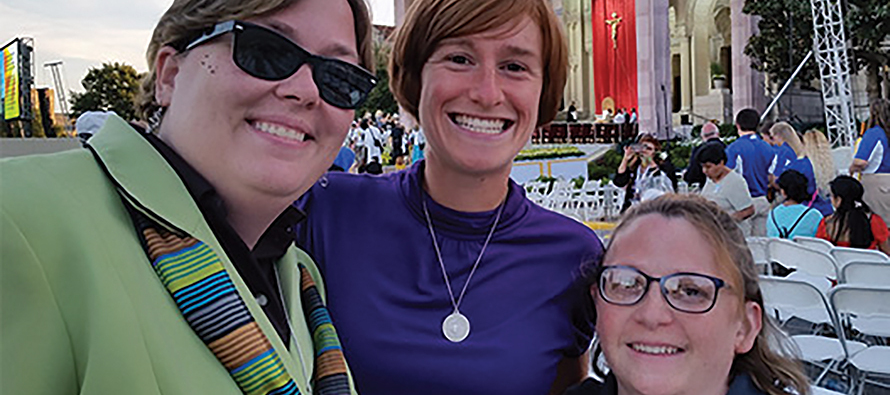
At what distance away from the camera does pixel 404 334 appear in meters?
1.60

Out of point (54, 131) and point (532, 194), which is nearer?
point (532, 194)

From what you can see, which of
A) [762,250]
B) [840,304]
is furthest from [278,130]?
[762,250]

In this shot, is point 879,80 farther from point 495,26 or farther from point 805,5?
point 495,26

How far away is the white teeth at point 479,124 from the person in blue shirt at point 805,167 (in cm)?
590

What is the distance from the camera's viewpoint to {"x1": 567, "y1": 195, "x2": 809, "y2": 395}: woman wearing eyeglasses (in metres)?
1.61

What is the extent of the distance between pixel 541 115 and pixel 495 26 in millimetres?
369

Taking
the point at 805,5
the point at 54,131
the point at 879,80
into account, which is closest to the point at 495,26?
the point at 54,131

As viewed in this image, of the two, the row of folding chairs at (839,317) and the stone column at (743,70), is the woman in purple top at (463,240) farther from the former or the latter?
the stone column at (743,70)

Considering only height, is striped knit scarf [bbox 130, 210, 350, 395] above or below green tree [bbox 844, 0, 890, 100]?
below

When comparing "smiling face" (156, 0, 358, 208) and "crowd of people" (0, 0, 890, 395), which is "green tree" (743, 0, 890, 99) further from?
"smiling face" (156, 0, 358, 208)

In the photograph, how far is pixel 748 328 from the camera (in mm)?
1729

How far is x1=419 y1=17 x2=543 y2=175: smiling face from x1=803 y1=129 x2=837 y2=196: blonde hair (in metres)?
7.23

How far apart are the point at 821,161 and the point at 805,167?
0.87m

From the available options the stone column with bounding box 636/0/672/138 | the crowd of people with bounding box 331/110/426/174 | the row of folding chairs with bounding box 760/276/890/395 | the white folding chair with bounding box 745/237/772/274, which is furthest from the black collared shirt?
the stone column with bounding box 636/0/672/138
